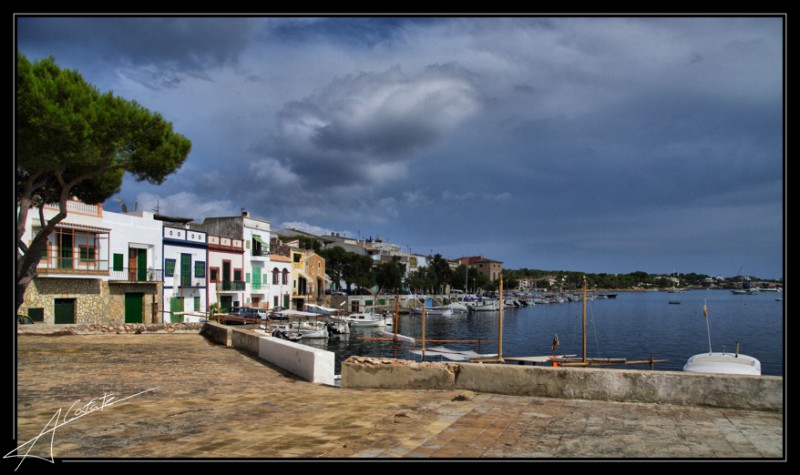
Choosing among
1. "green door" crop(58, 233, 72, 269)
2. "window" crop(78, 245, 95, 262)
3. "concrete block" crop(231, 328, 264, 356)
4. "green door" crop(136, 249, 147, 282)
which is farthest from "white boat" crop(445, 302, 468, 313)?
"concrete block" crop(231, 328, 264, 356)

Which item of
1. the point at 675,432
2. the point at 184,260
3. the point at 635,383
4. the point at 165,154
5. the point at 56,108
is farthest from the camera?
the point at 184,260

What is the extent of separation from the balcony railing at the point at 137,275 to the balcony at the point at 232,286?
7.94 metres

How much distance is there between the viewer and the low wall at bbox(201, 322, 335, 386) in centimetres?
1023

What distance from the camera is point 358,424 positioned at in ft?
21.4

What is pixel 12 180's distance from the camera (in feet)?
15.7

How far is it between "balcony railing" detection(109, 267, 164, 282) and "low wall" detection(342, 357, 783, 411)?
107 feet

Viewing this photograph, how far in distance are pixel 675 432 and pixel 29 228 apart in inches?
1324

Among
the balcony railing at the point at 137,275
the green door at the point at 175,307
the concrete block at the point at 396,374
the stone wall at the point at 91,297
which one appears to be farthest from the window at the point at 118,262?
the concrete block at the point at 396,374

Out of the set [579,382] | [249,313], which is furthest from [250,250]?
[579,382]

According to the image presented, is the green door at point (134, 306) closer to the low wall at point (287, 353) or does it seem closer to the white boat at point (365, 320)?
the low wall at point (287, 353)

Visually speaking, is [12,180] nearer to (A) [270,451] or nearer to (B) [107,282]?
(A) [270,451]

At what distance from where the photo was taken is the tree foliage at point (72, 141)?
46.9ft

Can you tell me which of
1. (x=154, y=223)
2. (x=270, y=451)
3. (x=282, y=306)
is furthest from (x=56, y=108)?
A: (x=282, y=306)

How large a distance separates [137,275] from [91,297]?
3830mm
